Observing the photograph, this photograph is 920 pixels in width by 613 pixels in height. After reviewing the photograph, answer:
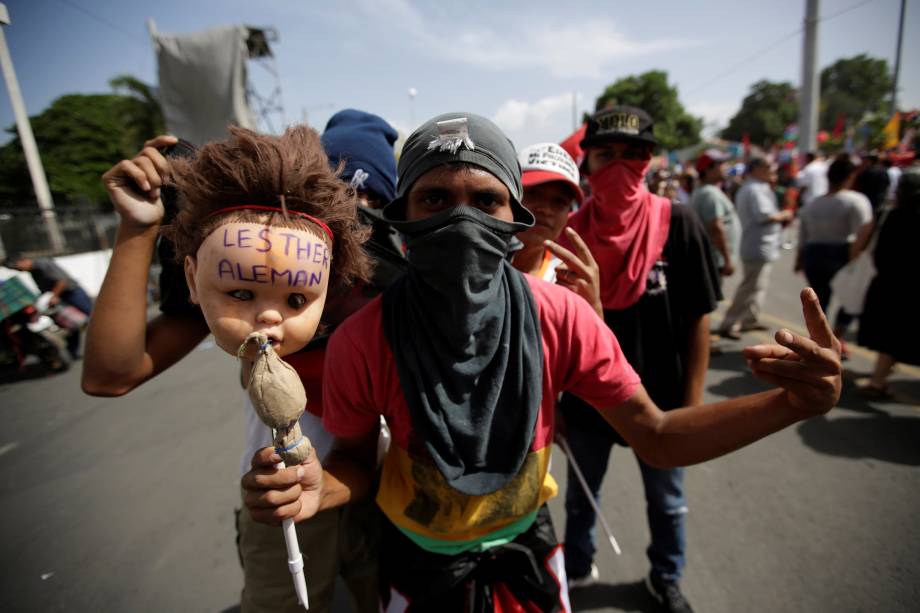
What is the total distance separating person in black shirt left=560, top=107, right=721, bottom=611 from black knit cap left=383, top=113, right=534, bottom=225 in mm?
788

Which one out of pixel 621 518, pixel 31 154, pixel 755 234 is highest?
pixel 31 154

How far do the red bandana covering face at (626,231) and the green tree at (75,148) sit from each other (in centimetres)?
3402

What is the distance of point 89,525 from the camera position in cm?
275

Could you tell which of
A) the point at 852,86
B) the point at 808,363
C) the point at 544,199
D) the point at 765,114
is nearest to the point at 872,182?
the point at 544,199

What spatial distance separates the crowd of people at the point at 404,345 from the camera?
0.84 meters

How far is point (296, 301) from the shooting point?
33.4 inches

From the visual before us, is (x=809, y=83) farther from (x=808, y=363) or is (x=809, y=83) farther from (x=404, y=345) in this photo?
(x=404, y=345)

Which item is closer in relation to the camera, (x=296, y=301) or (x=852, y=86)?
(x=296, y=301)

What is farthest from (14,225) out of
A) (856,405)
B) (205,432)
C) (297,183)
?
(856,405)

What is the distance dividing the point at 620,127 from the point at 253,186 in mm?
1460

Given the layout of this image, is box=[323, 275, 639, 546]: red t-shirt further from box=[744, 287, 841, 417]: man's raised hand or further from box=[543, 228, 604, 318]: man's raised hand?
box=[744, 287, 841, 417]: man's raised hand

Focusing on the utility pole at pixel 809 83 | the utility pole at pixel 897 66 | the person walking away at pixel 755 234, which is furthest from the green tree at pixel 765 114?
the person walking away at pixel 755 234

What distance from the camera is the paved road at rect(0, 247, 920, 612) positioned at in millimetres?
2061

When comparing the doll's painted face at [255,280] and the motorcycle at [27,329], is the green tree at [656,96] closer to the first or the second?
the motorcycle at [27,329]
